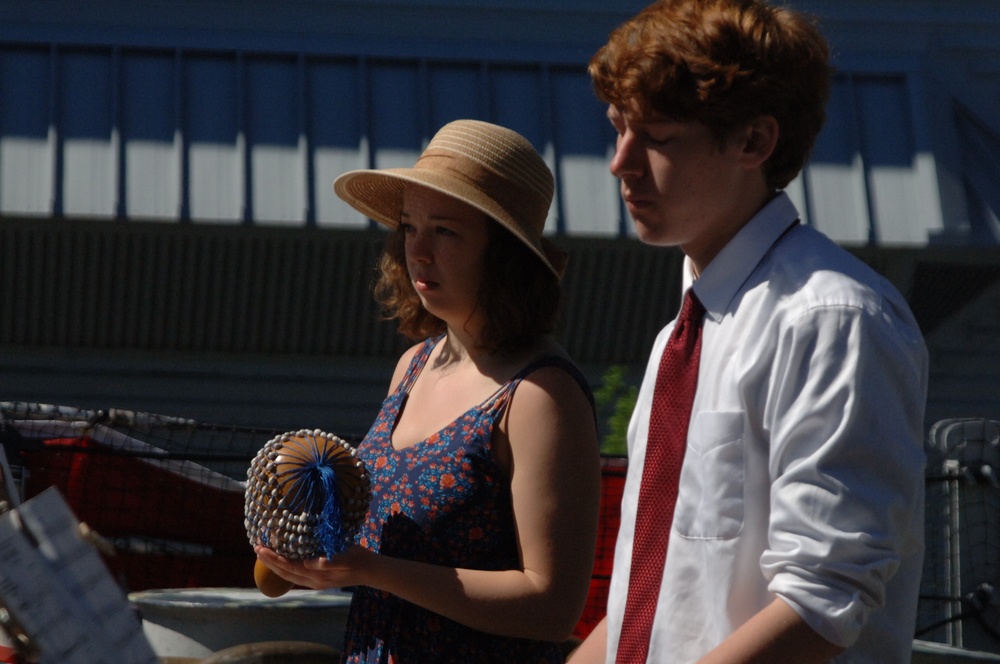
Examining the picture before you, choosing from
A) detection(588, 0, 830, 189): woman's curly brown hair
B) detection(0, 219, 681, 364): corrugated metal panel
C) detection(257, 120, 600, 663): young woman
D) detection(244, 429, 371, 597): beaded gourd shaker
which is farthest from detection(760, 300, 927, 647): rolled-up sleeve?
detection(0, 219, 681, 364): corrugated metal panel

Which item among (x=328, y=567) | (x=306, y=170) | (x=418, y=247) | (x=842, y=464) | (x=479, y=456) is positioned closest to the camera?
(x=842, y=464)

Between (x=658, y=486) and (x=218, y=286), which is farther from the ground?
(x=218, y=286)

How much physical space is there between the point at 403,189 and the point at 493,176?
0.30 m

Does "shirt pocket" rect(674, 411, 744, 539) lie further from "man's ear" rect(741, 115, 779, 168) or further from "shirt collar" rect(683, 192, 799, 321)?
"man's ear" rect(741, 115, 779, 168)

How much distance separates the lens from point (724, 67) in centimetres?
145

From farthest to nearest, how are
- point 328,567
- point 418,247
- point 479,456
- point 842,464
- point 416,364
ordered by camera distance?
point 416,364, point 418,247, point 479,456, point 328,567, point 842,464

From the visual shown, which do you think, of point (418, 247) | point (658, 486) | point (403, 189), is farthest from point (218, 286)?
point (658, 486)

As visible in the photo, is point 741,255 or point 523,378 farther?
point 523,378

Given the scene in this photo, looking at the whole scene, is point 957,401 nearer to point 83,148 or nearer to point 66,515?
point 83,148

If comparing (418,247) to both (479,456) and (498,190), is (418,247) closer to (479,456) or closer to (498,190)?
(498,190)

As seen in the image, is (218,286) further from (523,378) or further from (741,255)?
(741,255)

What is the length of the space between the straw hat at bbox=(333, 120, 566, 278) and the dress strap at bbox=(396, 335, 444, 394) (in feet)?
1.01

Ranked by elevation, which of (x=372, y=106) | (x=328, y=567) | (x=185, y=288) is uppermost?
(x=372, y=106)

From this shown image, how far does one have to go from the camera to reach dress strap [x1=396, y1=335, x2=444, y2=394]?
234 centimetres
